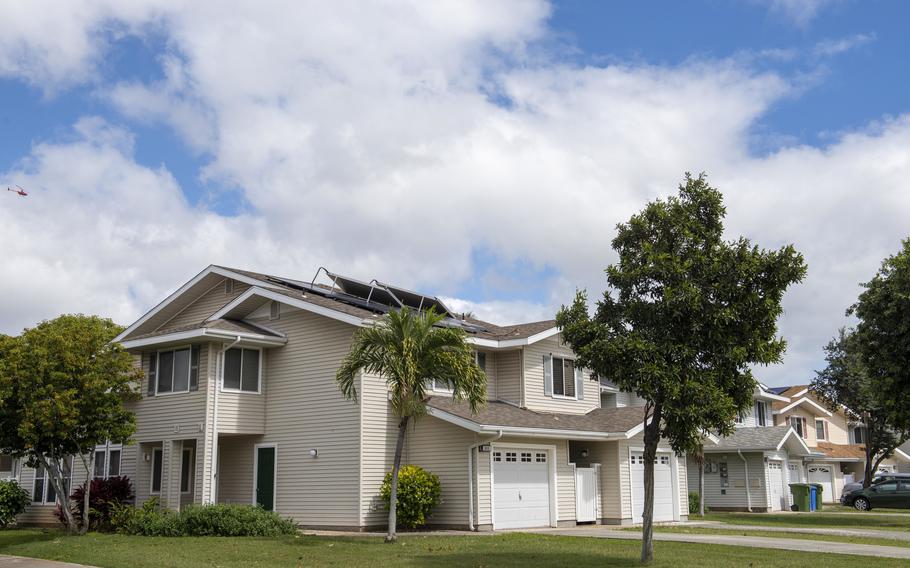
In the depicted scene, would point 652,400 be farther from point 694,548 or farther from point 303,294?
point 303,294

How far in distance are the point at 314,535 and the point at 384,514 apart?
9.76 ft

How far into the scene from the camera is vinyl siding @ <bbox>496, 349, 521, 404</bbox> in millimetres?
29375

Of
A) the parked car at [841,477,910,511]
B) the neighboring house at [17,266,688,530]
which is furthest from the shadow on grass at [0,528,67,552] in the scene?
the parked car at [841,477,910,511]

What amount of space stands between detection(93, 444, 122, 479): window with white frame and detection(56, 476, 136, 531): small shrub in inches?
58.1

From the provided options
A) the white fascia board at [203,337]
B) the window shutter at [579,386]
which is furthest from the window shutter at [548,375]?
the white fascia board at [203,337]

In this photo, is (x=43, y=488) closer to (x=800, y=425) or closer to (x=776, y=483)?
(x=776, y=483)

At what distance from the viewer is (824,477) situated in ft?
166

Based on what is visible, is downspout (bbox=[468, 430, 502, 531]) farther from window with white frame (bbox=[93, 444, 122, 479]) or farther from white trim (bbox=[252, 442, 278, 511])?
window with white frame (bbox=[93, 444, 122, 479])

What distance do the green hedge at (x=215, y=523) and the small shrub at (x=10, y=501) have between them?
738cm

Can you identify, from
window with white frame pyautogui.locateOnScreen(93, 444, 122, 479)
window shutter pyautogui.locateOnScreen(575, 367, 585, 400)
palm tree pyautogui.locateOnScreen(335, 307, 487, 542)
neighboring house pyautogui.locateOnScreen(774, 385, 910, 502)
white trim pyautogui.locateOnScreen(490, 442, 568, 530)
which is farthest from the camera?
neighboring house pyautogui.locateOnScreen(774, 385, 910, 502)

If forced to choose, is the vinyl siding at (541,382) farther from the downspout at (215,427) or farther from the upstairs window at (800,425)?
the upstairs window at (800,425)

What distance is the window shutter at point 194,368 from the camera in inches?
1062

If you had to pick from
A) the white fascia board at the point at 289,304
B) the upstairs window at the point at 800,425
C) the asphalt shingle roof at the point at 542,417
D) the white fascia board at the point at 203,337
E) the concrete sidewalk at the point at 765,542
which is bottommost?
the concrete sidewalk at the point at 765,542

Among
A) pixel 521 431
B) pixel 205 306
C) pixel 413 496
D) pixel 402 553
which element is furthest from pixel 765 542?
pixel 205 306
